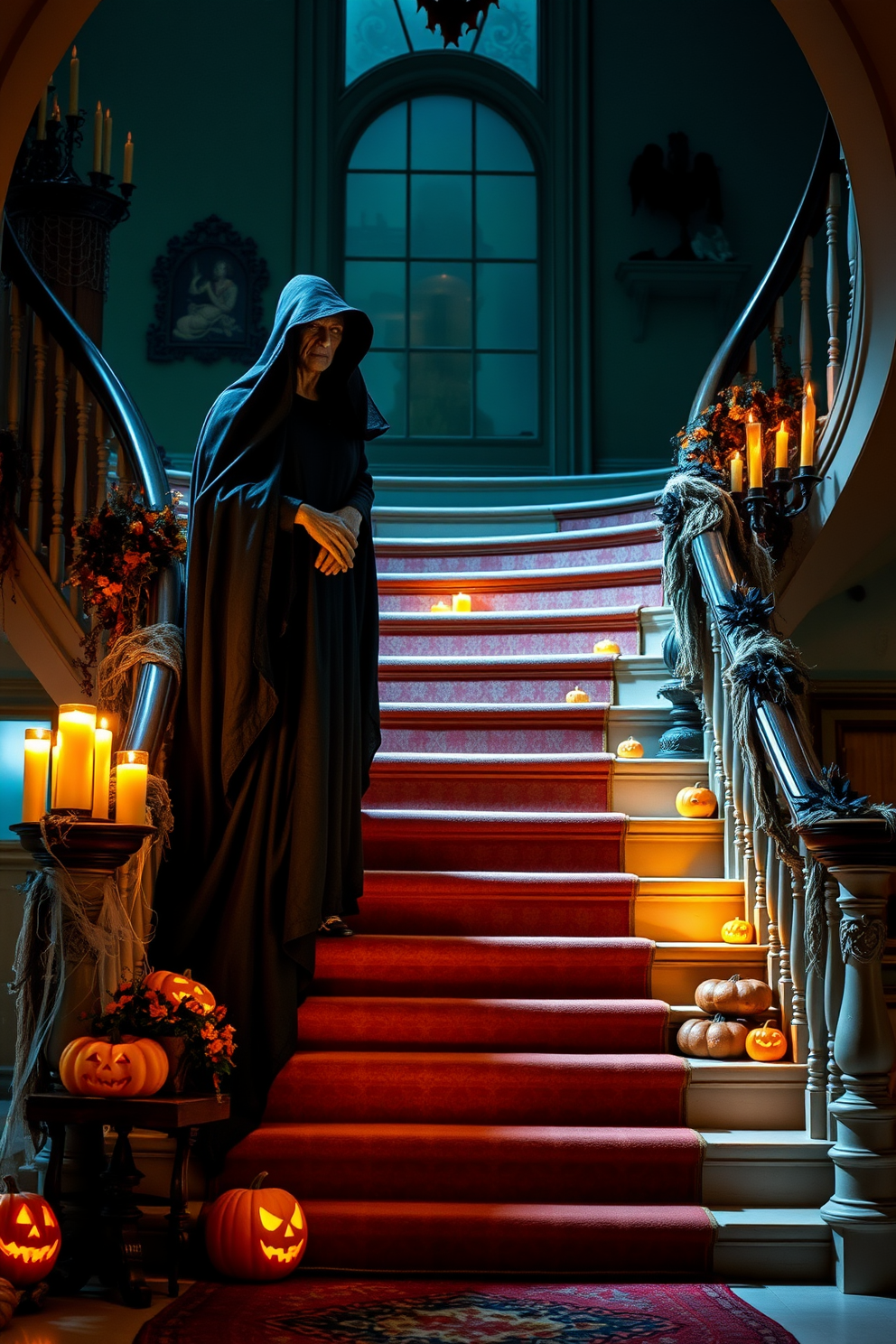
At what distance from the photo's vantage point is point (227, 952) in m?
3.57

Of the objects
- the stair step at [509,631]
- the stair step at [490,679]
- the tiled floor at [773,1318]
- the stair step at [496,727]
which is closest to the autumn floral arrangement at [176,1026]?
the tiled floor at [773,1318]

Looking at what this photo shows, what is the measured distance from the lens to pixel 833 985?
3.31 meters

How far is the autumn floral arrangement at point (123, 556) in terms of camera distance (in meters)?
4.17

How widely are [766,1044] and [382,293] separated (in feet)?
21.9

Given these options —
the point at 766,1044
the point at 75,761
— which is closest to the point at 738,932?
the point at 766,1044

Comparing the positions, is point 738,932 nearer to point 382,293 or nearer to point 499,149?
point 382,293

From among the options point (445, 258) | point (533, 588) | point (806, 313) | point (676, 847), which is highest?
point (445, 258)

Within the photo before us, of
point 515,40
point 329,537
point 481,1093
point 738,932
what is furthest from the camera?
point 515,40

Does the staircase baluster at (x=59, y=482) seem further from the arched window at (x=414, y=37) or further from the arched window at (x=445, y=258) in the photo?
the arched window at (x=414, y=37)

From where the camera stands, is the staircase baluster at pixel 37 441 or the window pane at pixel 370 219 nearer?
the staircase baluster at pixel 37 441

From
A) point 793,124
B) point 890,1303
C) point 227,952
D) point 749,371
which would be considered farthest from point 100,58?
point 890,1303

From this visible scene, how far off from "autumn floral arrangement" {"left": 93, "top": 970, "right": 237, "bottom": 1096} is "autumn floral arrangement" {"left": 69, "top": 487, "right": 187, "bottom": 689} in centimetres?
132

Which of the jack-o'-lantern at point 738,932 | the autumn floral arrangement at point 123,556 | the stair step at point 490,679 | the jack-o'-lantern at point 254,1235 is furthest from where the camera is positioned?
the stair step at point 490,679

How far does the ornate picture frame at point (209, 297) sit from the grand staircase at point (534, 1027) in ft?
13.4
